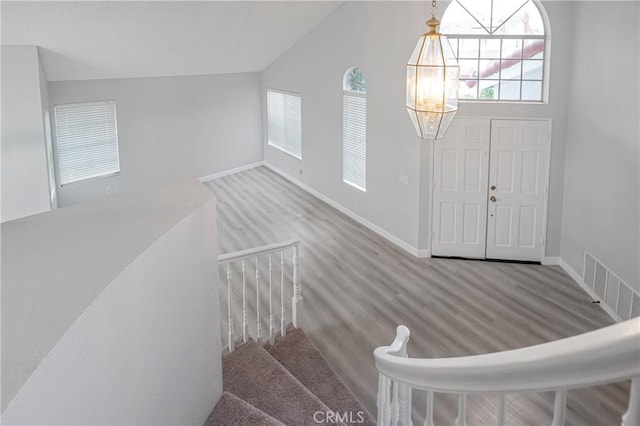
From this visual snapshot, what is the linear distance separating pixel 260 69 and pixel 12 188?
256 inches

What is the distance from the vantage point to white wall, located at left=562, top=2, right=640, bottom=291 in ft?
18.5

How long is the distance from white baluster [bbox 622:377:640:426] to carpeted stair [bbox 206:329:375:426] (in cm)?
240

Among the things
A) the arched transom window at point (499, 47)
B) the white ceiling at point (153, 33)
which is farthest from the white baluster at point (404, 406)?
the arched transom window at point (499, 47)

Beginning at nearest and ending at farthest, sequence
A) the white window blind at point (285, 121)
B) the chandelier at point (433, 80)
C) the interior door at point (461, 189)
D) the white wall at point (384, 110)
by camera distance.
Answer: the chandelier at point (433, 80) < the white wall at point (384, 110) < the interior door at point (461, 189) < the white window blind at point (285, 121)

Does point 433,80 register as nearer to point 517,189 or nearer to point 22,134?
point 517,189

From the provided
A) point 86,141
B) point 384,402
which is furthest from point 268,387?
point 86,141

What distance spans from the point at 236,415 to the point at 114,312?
5.22 feet

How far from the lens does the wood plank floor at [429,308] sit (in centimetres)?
444

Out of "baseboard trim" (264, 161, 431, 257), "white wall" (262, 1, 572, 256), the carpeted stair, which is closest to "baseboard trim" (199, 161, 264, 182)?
"baseboard trim" (264, 161, 431, 257)

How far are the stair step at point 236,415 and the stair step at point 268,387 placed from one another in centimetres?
37

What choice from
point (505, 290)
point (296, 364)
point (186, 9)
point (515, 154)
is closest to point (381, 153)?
point (515, 154)

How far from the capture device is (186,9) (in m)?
7.34

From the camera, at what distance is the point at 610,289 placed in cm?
610

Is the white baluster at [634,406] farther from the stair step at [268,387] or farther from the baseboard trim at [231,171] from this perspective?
the baseboard trim at [231,171]
